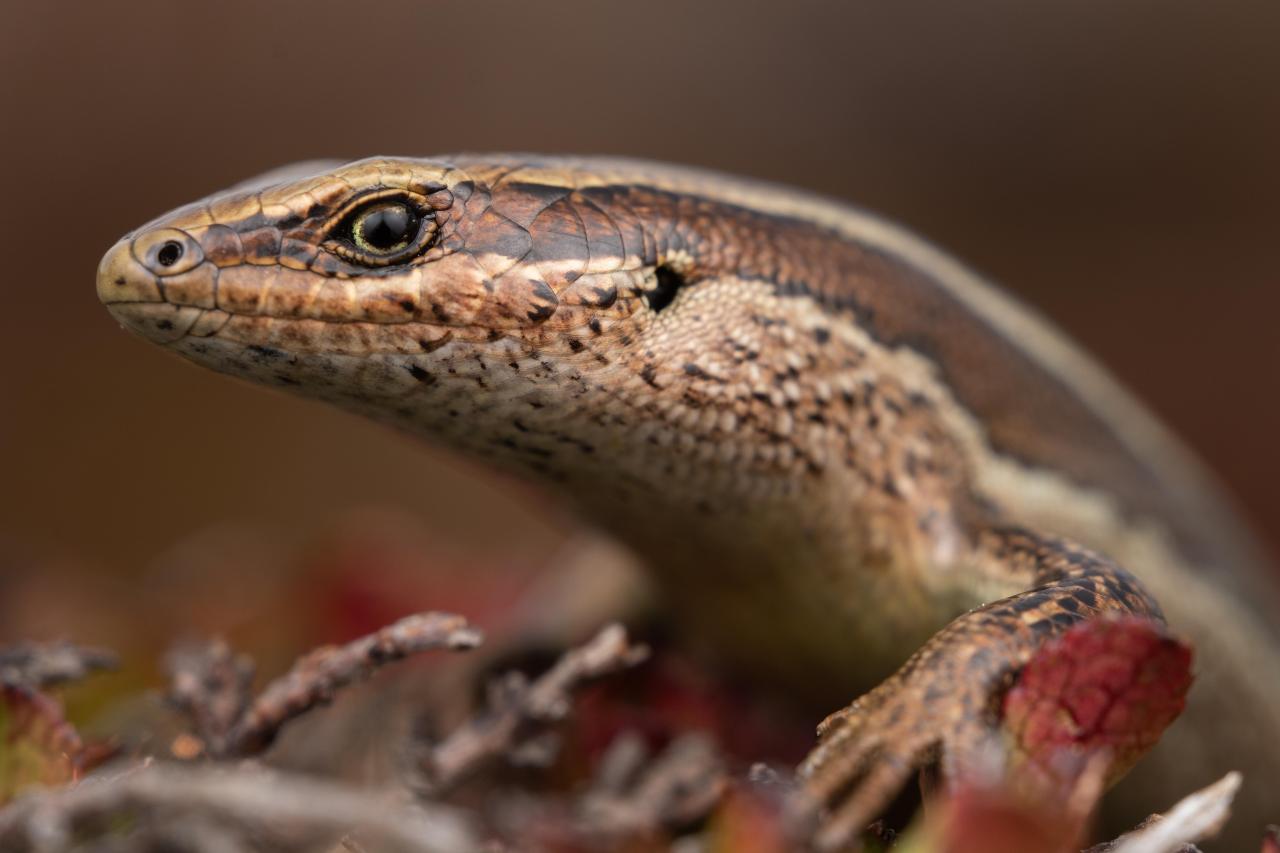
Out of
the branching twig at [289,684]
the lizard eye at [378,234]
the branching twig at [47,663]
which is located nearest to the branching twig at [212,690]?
the branching twig at [289,684]

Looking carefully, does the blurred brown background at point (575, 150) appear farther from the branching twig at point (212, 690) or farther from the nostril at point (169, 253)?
the nostril at point (169, 253)

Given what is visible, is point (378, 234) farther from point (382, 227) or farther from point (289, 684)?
point (289, 684)

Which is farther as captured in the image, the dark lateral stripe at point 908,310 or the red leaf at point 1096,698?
the dark lateral stripe at point 908,310

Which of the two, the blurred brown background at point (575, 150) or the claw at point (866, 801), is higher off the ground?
the blurred brown background at point (575, 150)

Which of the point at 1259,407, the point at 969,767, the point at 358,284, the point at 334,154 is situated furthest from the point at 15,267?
the point at 1259,407

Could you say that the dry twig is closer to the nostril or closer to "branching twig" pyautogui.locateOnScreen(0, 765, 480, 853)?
"branching twig" pyautogui.locateOnScreen(0, 765, 480, 853)

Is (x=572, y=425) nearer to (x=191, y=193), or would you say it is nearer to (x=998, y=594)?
(x=998, y=594)

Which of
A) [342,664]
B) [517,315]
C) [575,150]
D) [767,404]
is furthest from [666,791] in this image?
[575,150]

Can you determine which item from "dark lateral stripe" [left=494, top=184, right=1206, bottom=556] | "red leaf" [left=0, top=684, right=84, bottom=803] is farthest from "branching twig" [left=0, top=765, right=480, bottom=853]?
"dark lateral stripe" [left=494, top=184, right=1206, bottom=556]

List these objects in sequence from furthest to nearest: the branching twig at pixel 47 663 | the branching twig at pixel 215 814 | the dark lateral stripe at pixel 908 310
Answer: the dark lateral stripe at pixel 908 310 → the branching twig at pixel 47 663 → the branching twig at pixel 215 814
